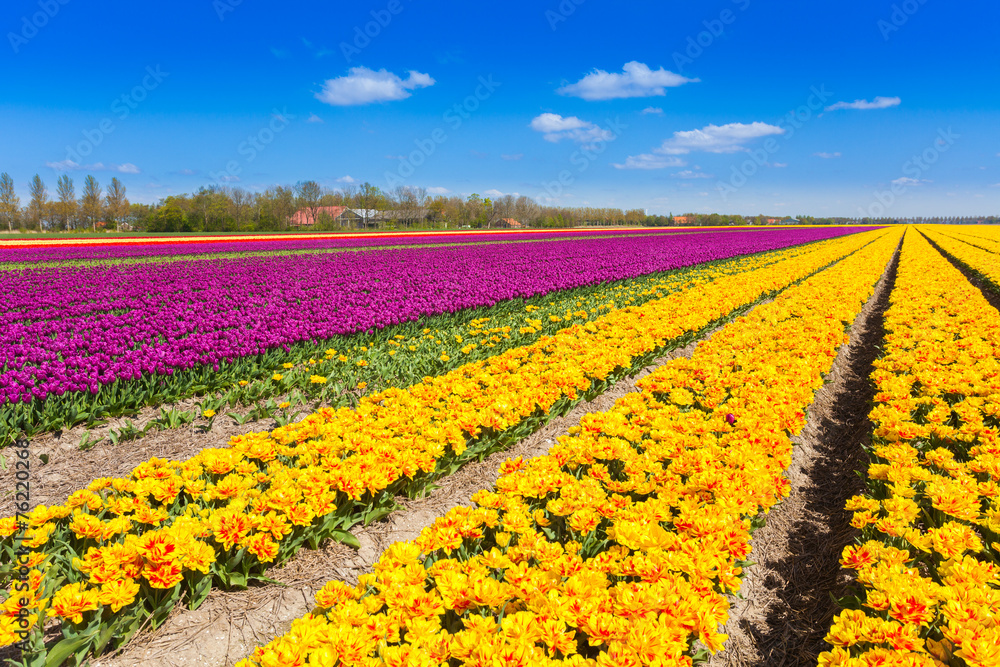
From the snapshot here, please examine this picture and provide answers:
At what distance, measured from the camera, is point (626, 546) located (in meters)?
2.88

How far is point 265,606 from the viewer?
3.18 m

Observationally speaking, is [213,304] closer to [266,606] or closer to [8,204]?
[266,606]

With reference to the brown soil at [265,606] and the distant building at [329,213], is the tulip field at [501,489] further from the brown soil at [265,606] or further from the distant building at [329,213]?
the distant building at [329,213]

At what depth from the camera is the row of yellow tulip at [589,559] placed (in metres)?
2.13

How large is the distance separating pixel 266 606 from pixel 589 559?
2.18 meters

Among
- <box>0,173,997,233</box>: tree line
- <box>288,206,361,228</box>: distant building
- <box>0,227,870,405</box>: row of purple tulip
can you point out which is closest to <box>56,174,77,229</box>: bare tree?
<box>0,173,997,233</box>: tree line

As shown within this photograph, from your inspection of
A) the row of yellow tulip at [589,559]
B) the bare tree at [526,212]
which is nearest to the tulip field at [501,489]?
the row of yellow tulip at [589,559]

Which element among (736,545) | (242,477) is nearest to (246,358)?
(242,477)

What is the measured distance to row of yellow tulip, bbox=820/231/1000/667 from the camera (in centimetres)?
227

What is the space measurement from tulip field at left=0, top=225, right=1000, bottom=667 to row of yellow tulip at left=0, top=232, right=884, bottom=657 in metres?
0.02

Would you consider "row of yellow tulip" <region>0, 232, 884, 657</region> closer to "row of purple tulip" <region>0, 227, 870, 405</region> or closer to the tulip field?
the tulip field

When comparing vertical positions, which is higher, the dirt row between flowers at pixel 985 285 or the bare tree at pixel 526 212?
the bare tree at pixel 526 212

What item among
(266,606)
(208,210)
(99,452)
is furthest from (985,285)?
(208,210)

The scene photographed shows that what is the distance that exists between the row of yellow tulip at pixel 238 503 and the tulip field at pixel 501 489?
0.02m
